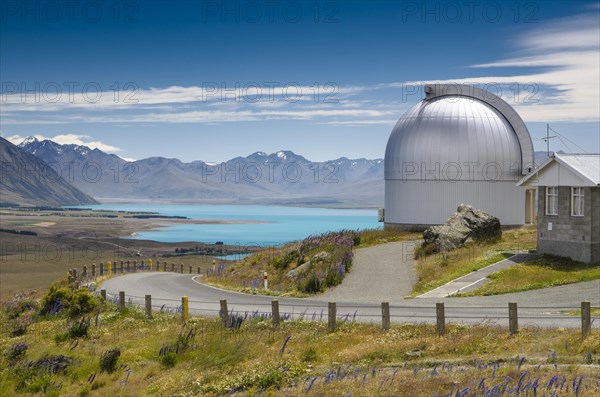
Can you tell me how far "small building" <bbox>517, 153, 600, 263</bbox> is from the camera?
116ft

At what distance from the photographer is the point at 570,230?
120ft

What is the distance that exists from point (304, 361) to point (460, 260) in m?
21.7

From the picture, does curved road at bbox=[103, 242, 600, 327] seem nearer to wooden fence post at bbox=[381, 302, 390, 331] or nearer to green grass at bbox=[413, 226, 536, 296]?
green grass at bbox=[413, 226, 536, 296]

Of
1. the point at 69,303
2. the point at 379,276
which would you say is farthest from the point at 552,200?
the point at 69,303

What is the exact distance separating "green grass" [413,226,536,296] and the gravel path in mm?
649

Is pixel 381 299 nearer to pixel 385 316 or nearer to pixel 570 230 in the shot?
pixel 570 230

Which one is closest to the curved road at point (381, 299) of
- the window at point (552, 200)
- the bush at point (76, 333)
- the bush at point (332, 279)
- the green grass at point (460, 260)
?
the bush at point (332, 279)

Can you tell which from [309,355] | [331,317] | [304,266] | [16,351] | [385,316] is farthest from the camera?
[304,266]

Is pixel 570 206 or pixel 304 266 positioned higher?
pixel 570 206

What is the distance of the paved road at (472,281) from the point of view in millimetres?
33031

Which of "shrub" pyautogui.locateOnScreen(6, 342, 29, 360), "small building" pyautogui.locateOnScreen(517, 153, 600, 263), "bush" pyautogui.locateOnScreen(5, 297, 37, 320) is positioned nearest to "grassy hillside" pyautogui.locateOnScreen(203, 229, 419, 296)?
"bush" pyautogui.locateOnScreen(5, 297, 37, 320)

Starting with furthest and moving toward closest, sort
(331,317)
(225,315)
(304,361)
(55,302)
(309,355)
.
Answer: (55,302)
(225,315)
(331,317)
(309,355)
(304,361)

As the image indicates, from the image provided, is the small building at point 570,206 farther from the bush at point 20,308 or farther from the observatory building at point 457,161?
the bush at point 20,308

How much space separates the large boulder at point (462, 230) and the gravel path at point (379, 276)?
178cm
